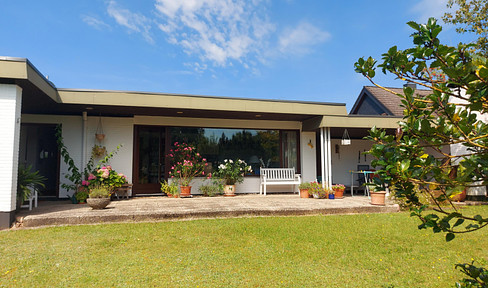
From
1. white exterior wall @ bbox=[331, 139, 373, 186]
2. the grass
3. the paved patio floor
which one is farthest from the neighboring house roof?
the grass

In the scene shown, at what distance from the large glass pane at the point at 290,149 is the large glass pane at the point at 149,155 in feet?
13.8

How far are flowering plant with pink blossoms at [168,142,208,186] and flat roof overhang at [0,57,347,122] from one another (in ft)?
3.55

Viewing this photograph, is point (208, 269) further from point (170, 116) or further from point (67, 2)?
point (67, 2)

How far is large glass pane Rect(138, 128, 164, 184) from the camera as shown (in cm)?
883

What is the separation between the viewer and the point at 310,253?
3.80 meters

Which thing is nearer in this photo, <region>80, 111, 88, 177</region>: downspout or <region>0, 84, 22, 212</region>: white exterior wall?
<region>0, 84, 22, 212</region>: white exterior wall

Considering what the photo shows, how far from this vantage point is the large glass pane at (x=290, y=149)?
9828 millimetres

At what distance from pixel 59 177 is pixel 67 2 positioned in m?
5.25

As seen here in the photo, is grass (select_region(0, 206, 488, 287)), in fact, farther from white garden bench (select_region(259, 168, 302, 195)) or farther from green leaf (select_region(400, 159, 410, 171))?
white garden bench (select_region(259, 168, 302, 195))

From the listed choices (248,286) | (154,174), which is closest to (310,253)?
(248,286)

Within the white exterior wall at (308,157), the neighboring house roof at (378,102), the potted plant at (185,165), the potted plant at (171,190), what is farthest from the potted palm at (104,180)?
the neighboring house roof at (378,102)

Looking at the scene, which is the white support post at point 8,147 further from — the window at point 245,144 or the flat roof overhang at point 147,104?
the window at point 245,144

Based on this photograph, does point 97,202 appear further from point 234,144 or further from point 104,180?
point 234,144

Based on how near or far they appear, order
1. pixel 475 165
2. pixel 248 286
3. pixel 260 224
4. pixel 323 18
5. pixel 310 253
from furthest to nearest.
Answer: pixel 323 18, pixel 260 224, pixel 310 253, pixel 248 286, pixel 475 165
